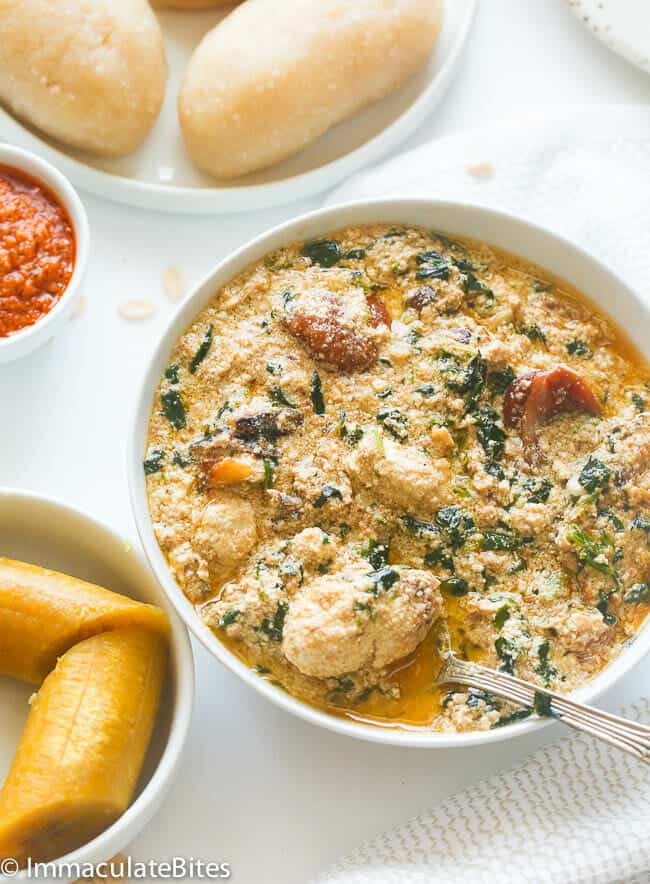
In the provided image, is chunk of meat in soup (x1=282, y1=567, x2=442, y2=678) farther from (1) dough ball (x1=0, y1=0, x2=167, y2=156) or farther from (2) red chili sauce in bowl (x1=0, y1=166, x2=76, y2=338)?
(1) dough ball (x1=0, y1=0, x2=167, y2=156)

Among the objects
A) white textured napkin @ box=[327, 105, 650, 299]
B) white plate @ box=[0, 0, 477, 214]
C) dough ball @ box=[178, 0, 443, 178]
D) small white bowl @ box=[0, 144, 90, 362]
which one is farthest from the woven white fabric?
dough ball @ box=[178, 0, 443, 178]

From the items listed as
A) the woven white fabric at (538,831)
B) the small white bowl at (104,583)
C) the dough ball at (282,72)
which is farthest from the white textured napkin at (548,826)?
the dough ball at (282,72)

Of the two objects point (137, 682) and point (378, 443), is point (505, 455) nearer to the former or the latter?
point (378, 443)

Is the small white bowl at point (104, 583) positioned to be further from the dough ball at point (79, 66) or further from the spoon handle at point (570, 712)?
the dough ball at point (79, 66)

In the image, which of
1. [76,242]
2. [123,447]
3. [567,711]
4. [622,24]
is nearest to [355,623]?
[567,711]

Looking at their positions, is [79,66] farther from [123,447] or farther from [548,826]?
[548,826]
